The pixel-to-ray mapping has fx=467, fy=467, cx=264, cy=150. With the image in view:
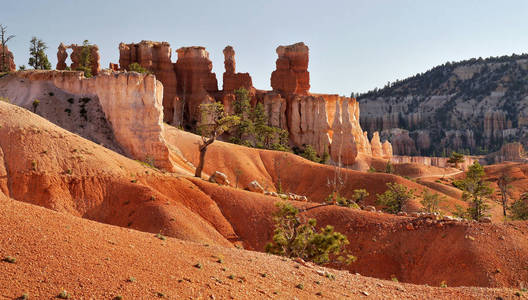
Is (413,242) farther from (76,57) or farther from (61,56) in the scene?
(61,56)

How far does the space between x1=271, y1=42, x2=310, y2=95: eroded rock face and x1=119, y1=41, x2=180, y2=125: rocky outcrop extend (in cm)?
1787

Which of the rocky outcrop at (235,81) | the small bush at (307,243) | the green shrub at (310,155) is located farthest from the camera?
the rocky outcrop at (235,81)

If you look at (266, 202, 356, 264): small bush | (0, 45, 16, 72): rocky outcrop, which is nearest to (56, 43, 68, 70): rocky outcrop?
(0, 45, 16, 72): rocky outcrop

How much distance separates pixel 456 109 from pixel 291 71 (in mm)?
90274

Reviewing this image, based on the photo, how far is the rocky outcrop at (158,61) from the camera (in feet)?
218

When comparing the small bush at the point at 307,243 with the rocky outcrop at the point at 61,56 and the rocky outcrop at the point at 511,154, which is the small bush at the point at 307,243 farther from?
the rocky outcrop at the point at 511,154

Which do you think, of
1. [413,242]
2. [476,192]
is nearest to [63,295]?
[413,242]

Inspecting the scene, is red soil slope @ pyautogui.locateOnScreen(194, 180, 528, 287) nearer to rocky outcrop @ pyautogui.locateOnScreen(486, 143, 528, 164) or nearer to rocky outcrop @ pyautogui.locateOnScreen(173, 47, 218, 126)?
rocky outcrop @ pyautogui.locateOnScreen(173, 47, 218, 126)

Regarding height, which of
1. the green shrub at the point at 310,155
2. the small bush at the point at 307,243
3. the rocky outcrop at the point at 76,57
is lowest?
the small bush at the point at 307,243

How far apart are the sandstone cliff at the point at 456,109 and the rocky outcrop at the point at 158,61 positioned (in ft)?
280

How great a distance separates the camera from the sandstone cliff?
137 metres

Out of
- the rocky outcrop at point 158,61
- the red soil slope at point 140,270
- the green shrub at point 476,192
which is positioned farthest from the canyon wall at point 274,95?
the red soil slope at point 140,270

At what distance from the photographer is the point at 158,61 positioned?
68938mm

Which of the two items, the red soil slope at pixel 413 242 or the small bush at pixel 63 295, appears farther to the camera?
the red soil slope at pixel 413 242
